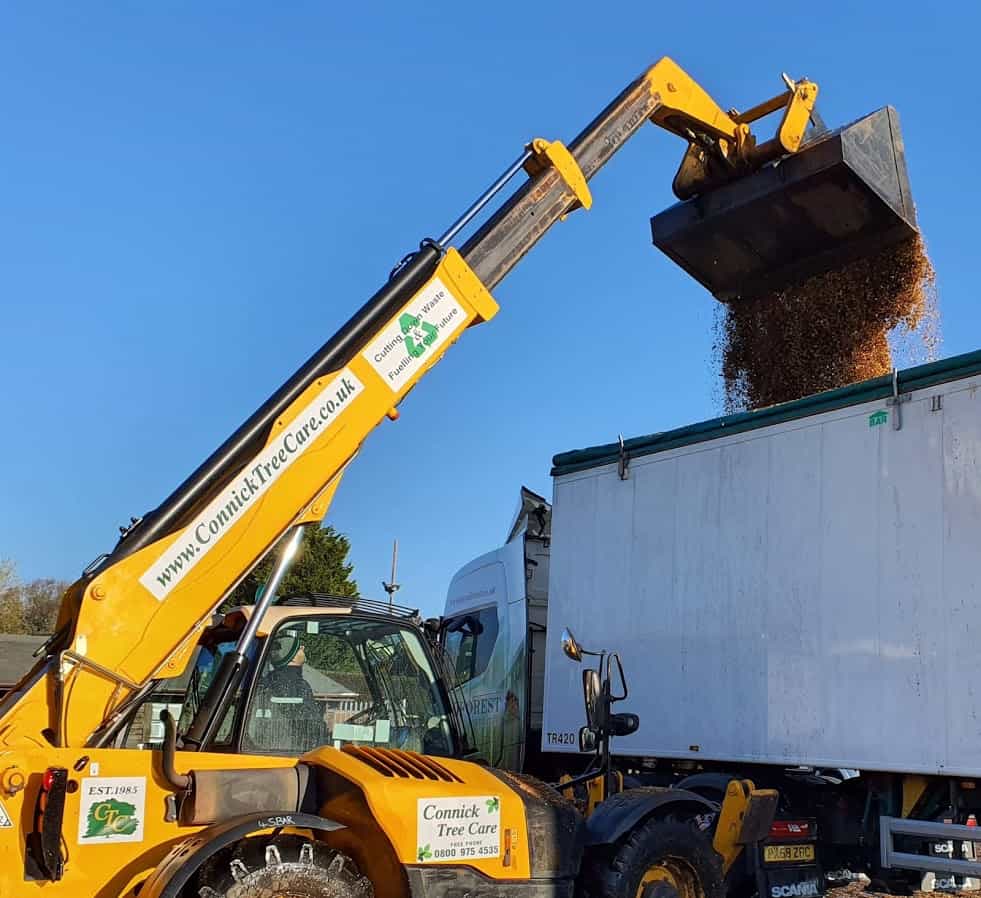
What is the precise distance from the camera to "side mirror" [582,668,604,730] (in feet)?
18.4

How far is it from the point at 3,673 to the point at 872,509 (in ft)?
38.0

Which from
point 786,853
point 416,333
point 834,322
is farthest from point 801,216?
point 786,853

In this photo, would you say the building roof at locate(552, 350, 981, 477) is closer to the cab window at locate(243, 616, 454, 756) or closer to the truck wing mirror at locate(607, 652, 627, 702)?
the truck wing mirror at locate(607, 652, 627, 702)

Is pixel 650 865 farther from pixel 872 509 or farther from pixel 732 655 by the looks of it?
pixel 872 509

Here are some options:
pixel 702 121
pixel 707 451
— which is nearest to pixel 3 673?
pixel 707 451

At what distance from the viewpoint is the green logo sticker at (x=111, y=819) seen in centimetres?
413

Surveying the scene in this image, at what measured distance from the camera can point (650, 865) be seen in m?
5.47

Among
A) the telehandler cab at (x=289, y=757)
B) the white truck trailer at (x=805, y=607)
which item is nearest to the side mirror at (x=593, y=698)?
the telehandler cab at (x=289, y=757)

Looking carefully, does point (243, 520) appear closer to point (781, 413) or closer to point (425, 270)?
point (425, 270)

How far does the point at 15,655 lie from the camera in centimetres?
1527

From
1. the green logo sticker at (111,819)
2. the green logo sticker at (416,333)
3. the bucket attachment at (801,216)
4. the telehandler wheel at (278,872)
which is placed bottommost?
the telehandler wheel at (278,872)

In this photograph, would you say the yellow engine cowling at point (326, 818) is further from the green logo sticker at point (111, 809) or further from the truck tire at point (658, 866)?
the truck tire at point (658, 866)

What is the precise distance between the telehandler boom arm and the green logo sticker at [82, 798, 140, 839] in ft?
0.90

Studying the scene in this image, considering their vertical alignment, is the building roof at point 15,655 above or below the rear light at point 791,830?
above
